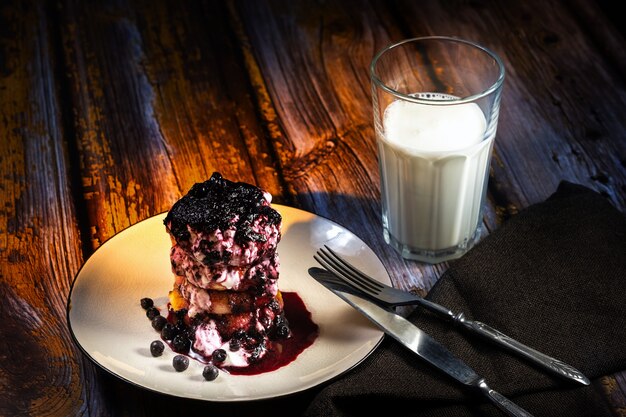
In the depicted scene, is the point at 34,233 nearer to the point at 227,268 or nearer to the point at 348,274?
the point at 227,268

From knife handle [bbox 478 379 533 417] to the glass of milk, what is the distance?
516 millimetres

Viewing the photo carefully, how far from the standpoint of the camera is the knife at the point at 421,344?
5.16 feet

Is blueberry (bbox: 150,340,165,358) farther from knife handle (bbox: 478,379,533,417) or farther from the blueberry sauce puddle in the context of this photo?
knife handle (bbox: 478,379,533,417)

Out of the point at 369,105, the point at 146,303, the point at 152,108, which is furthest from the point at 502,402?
the point at 152,108

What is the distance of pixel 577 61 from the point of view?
2.61m

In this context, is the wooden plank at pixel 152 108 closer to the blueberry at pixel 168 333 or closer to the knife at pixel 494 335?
the blueberry at pixel 168 333

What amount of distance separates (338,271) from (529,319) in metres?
0.40

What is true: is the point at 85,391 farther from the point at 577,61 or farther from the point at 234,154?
the point at 577,61

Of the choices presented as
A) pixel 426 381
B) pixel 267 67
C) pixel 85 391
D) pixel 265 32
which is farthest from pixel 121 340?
pixel 265 32

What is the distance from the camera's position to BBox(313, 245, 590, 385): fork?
165 centimetres

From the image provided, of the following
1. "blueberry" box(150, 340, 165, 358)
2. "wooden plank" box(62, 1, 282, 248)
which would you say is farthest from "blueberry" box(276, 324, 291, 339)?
"wooden plank" box(62, 1, 282, 248)

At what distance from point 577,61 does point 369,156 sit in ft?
2.44

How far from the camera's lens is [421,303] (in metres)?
1.78

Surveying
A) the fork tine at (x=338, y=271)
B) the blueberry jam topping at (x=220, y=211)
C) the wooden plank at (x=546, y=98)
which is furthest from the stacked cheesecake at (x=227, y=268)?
the wooden plank at (x=546, y=98)
